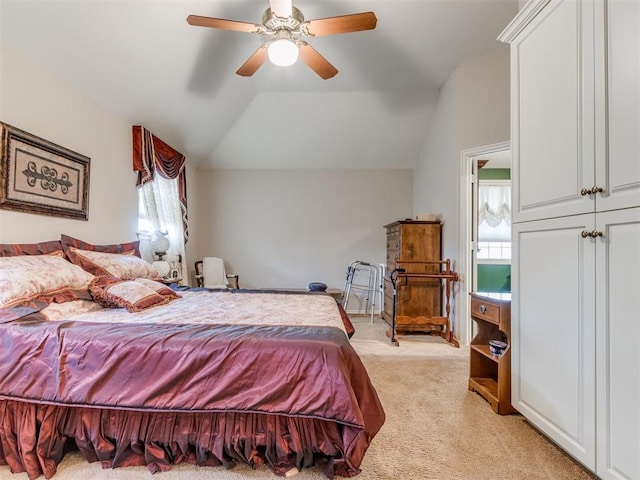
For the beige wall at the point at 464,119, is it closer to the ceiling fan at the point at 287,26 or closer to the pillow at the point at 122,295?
the ceiling fan at the point at 287,26

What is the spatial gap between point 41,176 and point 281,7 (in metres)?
2.02

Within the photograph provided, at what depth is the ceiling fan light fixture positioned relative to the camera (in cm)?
193

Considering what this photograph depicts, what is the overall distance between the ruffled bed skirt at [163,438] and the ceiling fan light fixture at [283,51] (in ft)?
6.98

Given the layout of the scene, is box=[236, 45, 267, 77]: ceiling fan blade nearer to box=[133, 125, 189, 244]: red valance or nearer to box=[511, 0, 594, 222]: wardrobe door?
box=[133, 125, 189, 244]: red valance

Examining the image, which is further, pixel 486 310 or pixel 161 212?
pixel 161 212

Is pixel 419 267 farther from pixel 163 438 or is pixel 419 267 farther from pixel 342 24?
pixel 163 438

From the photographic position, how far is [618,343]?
3.75ft

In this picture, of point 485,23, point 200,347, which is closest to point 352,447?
point 200,347

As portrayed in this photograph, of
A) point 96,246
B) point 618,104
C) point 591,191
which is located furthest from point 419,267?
point 96,246

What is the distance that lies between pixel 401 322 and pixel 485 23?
9.91ft

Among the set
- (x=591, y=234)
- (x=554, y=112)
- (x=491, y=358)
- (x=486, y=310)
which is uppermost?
(x=554, y=112)

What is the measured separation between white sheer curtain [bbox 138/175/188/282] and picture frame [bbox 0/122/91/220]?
0.82 meters

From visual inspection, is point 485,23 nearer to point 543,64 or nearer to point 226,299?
point 543,64

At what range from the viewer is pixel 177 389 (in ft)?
4.06
